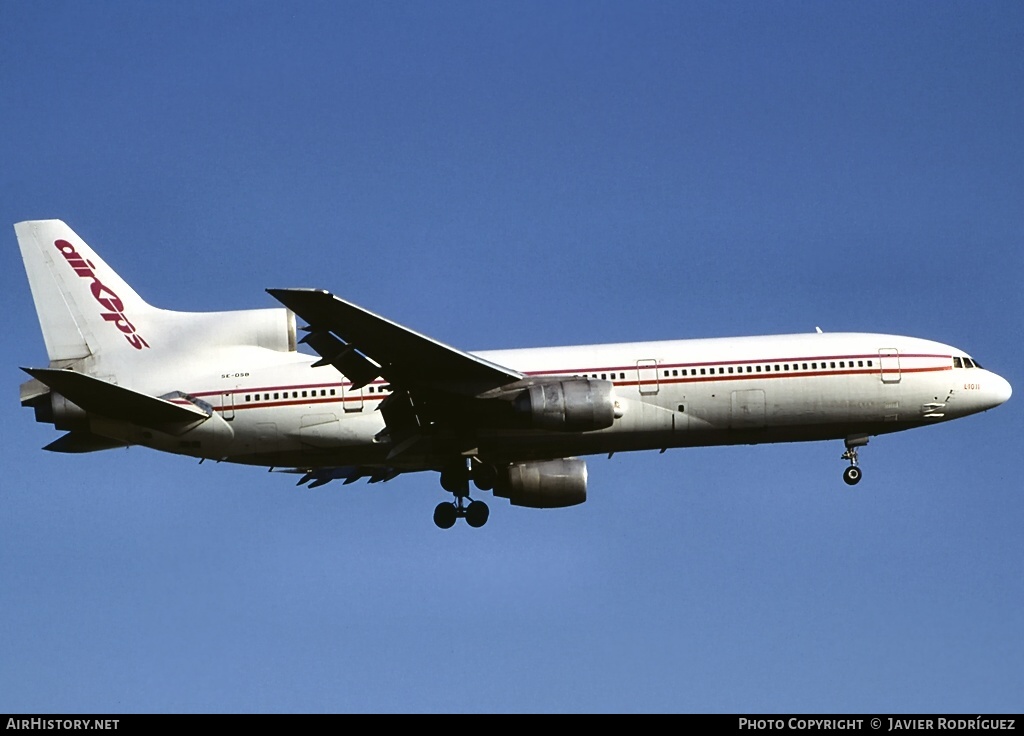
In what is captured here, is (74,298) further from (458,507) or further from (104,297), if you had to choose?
(458,507)

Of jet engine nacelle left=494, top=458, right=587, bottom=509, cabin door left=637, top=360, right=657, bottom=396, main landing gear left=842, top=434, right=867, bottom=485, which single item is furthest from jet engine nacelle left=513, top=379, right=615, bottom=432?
main landing gear left=842, top=434, right=867, bottom=485

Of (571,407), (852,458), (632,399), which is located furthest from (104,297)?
(852,458)

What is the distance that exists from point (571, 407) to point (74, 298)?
14.6 meters

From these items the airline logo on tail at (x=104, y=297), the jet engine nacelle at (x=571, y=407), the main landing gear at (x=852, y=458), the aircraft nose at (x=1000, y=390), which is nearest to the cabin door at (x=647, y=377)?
the jet engine nacelle at (x=571, y=407)

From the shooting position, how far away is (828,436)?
39094 mm

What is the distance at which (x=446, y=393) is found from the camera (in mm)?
36781

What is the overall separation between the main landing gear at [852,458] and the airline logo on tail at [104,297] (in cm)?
1980

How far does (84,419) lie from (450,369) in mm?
9722

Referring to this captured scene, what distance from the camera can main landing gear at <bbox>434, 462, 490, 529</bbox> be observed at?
39312 mm

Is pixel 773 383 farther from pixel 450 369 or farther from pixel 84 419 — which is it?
pixel 84 419

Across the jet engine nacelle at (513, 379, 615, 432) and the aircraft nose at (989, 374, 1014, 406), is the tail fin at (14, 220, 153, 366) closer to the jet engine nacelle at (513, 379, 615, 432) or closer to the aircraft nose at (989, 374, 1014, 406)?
the jet engine nacelle at (513, 379, 615, 432)

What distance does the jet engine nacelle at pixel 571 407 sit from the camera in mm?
35500
